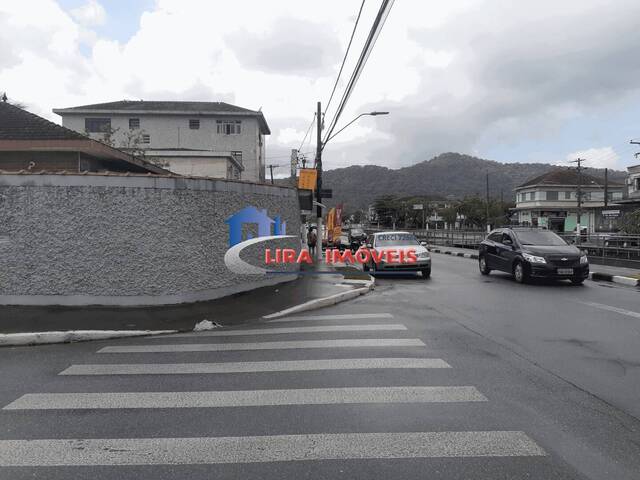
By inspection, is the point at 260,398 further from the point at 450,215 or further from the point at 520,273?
the point at 450,215

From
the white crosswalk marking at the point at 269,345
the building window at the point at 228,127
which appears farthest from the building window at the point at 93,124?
the white crosswalk marking at the point at 269,345

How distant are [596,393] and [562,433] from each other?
1.23 metres

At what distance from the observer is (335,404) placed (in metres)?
4.63

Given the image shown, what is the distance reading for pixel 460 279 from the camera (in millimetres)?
15781

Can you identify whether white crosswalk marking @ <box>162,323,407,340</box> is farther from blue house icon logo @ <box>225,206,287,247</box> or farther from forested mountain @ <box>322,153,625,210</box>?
forested mountain @ <box>322,153,625,210</box>

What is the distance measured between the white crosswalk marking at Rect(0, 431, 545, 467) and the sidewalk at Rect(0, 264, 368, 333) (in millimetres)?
4616

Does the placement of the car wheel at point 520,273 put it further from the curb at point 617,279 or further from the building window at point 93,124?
the building window at point 93,124

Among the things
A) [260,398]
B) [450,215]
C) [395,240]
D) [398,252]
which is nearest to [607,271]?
[395,240]

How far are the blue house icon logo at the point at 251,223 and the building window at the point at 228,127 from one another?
3237 cm

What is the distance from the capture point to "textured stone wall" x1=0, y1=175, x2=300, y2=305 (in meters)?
9.41

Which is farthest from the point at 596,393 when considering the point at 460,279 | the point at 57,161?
the point at 57,161

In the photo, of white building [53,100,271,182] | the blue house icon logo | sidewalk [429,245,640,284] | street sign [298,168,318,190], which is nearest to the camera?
the blue house icon logo

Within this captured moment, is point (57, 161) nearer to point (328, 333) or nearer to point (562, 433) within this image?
point (328, 333)

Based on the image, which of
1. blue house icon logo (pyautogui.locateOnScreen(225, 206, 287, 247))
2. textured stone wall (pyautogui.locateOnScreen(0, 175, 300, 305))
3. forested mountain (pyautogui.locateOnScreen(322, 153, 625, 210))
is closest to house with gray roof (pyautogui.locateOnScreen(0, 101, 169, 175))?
textured stone wall (pyautogui.locateOnScreen(0, 175, 300, 305))
